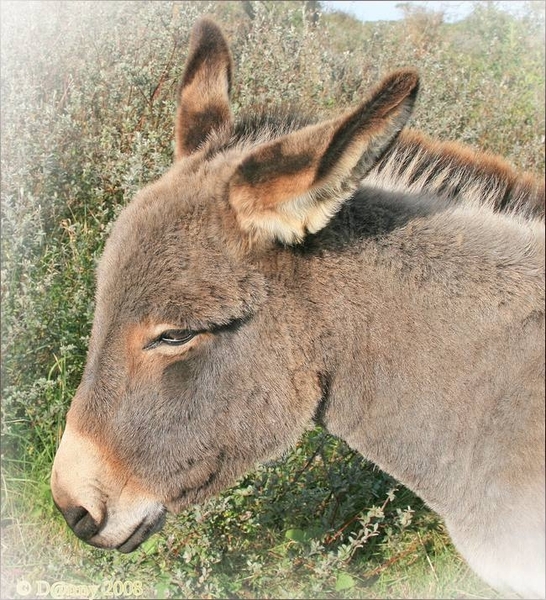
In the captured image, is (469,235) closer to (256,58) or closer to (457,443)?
(457,443)

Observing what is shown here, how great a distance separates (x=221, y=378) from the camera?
2.34 meters

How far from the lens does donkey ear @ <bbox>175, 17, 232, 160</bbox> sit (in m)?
2.87

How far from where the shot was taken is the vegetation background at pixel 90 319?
363cm

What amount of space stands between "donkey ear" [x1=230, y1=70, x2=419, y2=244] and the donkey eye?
414 millimetres

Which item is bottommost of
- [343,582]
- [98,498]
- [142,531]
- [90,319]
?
[343,582]

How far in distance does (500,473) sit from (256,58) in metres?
4.71

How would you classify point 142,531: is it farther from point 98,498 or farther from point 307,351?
point 307,351

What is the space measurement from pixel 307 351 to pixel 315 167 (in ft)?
2.22

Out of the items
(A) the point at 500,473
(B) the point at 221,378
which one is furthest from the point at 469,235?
(B) the point at 221,378

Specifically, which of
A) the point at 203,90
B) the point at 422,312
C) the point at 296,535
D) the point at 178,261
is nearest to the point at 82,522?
the point at 178,261

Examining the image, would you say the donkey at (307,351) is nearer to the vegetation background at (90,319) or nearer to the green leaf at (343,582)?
the vegetation background at (90,319)

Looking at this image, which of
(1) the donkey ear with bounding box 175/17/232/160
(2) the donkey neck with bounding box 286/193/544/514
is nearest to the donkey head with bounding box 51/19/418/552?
(2) the donkey neck with bounding box 286/193/544/514

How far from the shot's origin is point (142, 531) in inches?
99.2

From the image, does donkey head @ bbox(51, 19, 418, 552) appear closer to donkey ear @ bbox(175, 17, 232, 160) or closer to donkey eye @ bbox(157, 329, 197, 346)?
donkey eye @ bbox(157, 329, 197, 346)
